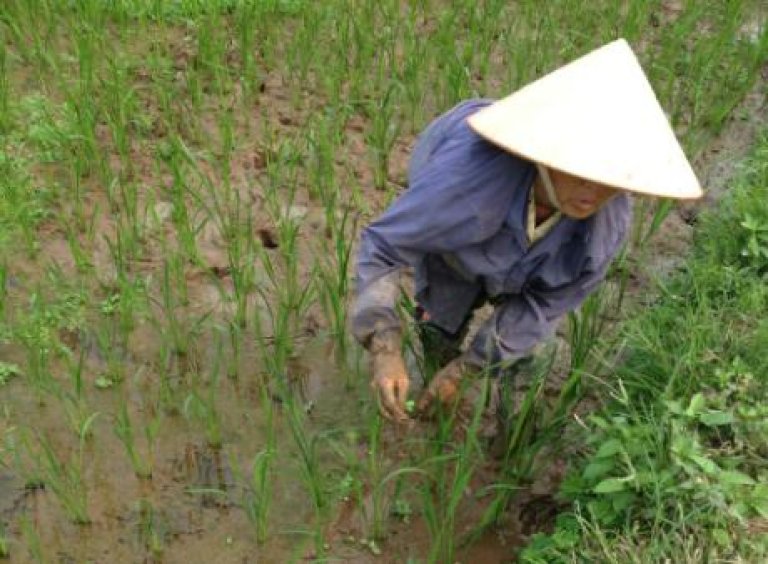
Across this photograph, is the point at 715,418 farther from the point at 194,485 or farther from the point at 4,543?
the point at 4,543

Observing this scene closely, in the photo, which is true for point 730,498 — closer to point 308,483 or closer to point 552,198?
point 552,198

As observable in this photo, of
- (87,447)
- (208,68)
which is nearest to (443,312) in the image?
(87,447)

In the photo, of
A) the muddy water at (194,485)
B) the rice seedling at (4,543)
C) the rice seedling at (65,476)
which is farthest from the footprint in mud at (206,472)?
the rice seedling at (4,543)

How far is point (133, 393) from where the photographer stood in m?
2.12

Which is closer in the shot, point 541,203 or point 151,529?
point 541,203

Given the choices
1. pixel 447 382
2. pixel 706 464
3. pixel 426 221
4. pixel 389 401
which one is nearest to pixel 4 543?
pixel 389 401

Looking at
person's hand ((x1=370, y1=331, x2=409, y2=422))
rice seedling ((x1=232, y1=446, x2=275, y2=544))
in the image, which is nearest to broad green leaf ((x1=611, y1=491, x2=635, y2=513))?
person's hand ((x1=370, y1=331, x2=409, y2=422))

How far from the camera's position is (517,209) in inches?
64.0

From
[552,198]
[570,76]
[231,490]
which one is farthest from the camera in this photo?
[231,490]

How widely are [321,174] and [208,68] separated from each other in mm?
741

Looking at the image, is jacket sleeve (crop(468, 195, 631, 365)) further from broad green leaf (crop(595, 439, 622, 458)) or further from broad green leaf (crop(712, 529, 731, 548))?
broad green leaf (crop(712, 529, 731, 548))

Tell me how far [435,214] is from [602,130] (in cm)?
38

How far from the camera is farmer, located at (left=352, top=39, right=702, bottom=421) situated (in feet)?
4.45

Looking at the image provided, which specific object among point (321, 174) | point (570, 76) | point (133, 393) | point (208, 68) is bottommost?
point (133, 393)
